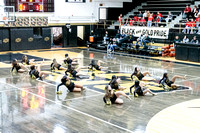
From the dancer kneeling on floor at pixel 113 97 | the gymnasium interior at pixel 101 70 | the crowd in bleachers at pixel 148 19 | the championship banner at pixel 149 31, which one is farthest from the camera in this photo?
the crowd in bleachers at pixel 148 19

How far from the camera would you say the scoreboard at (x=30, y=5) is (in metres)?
32.6

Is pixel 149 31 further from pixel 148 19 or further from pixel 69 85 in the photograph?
pixel 69 85

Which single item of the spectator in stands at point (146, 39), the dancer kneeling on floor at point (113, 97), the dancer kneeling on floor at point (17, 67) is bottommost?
the dancer kneeling on floor at point (113, 97)

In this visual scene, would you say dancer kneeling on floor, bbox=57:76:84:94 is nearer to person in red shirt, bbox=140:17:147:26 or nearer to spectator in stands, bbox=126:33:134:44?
spectator in stands, bbox=126:33:134:44

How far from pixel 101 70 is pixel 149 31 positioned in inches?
525

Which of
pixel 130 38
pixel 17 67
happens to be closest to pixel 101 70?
pixel 17 67

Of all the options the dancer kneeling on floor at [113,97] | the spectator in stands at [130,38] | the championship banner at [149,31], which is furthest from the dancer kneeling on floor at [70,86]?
the championship banner at [149,31]

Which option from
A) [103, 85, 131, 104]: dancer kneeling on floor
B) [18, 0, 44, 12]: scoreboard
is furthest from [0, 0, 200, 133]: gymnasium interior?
[18, 0, 44, 12]: scoreboard

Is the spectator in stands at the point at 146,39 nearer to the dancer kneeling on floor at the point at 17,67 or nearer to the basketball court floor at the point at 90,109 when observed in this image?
the basketball court floor at the point at 90,109

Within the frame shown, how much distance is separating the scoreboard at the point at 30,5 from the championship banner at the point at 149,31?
9.70 m

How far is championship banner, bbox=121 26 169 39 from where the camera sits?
31.4m

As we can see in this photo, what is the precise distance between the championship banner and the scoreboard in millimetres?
9705

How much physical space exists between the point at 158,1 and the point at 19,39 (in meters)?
18.5

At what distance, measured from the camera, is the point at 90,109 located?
40.7 feet
